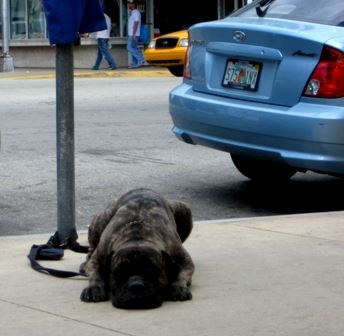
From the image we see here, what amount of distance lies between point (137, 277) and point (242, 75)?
3.28 meters

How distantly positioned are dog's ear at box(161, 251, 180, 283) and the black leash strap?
2.18 ft

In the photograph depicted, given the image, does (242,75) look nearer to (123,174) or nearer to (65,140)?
(65,140)

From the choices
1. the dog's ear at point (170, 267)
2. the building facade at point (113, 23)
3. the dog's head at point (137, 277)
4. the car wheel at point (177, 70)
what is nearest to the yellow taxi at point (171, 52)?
the car wheel at point (177, 70)

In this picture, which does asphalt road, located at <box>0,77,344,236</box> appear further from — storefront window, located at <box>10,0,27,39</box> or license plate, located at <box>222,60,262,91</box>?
storefront window, located at <box>10,0,27,39</box>

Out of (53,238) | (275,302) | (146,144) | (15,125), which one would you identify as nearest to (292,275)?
(275,302)

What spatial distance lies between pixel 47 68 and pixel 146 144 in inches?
694

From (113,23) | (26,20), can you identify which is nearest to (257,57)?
(113,23)

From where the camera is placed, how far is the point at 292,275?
613cm

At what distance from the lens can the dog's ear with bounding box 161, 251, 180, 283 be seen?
548 cm

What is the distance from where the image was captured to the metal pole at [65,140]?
264 inches

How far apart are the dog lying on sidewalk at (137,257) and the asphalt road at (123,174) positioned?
2.22 metres

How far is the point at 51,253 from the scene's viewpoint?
6562mm

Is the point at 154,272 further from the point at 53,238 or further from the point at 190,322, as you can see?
the point at 53,238

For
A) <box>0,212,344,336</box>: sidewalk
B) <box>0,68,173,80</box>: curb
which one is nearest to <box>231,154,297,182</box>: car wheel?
<box>0,212,344,336</box>: sidewalk
